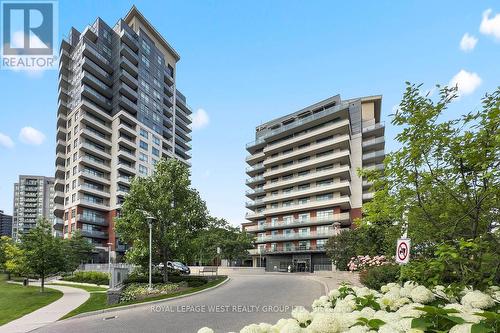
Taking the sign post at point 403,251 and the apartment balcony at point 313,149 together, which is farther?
the apartment balcony at point 313,149

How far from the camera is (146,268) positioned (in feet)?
81.3

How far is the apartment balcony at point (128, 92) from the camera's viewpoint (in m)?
76.1

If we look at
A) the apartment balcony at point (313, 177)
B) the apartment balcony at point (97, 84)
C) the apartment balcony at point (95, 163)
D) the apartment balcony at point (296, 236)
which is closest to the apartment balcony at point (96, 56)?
the apartment balcony at point (97, 84)

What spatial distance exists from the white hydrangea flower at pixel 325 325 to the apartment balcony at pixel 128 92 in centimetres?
8034

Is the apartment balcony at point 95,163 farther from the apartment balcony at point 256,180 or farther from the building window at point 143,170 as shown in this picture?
the apartment balcony at point 256,180

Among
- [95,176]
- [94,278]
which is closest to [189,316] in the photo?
[94,278]

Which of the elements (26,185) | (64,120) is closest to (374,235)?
(64,120)

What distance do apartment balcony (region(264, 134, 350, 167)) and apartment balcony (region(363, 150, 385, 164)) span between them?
5.05m

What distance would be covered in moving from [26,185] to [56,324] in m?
195

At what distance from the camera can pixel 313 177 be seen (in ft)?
219

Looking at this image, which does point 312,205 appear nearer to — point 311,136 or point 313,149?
point 313,149

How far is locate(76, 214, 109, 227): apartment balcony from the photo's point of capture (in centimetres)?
6775

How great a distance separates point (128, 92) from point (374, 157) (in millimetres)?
52785

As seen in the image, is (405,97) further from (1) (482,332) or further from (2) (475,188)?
(1) (482,332)
